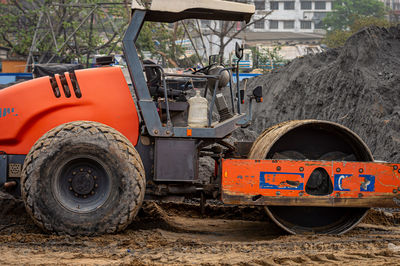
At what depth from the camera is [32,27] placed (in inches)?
1067

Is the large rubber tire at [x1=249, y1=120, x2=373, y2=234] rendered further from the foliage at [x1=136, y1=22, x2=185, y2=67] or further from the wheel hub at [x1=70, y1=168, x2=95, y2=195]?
the foliage at [x1=136, y1=22, x2=185, y2=67]

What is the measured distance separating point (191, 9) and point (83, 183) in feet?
6.93

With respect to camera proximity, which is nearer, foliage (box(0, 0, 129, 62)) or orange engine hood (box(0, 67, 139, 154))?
orange engine hood (box(0, 67, 139, 154))

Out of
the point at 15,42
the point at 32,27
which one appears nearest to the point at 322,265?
the point at 32,27

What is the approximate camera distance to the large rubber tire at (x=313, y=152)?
243 inches

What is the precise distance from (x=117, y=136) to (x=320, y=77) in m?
11.0

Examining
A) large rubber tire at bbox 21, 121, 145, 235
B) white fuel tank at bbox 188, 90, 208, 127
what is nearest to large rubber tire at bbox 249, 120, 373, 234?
white fuel tank at bbox 188, 90, 208, 127

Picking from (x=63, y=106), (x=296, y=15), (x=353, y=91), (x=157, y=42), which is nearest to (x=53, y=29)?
(x=157, y=42)

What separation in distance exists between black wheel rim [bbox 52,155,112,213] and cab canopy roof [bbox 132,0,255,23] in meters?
1.66

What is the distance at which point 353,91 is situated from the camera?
44.9 ft

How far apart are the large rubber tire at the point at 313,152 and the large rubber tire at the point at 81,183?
1505 millimetres

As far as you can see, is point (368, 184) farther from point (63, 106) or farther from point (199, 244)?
point (63, 106)

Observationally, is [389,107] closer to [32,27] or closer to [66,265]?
[66,265]

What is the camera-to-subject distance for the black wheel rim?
5594 millimetres
